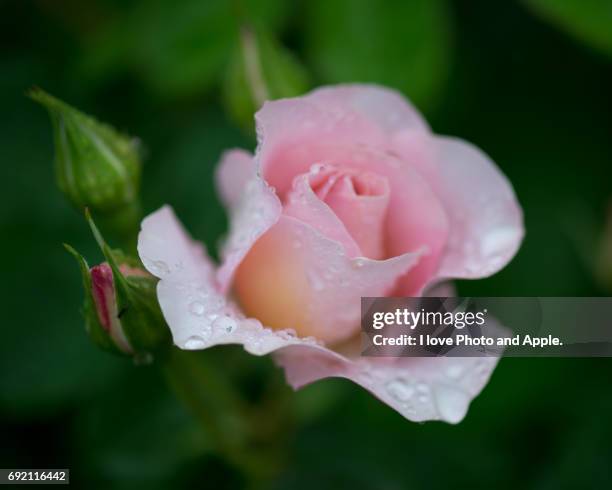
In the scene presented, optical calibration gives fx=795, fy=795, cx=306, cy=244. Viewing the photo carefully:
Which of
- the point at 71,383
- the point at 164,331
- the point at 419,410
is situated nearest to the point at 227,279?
the point at 164,331

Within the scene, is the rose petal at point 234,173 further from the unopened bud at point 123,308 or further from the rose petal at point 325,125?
the unopened bud at point 123,308

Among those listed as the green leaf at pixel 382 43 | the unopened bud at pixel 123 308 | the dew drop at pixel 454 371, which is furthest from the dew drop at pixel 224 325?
the green leaf at pixel 382 43

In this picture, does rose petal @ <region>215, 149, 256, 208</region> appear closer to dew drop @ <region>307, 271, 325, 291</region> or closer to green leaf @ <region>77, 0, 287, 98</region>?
dew drop @ <region>307, 271, 325, 291</region>

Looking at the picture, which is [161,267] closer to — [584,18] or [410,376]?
[410,376]

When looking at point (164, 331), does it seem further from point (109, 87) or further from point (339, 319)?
point (109, 87)

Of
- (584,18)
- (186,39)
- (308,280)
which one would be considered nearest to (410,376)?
(308,280)
